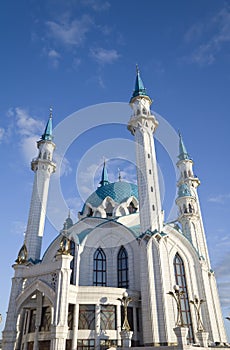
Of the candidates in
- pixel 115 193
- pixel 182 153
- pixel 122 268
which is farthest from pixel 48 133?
pixel 122 268

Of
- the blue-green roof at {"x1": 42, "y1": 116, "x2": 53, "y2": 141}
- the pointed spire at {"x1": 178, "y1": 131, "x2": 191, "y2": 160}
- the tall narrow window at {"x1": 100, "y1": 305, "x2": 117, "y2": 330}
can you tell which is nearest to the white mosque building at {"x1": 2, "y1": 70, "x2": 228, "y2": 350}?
the tall narrow window at {"x1": 100, "y1": 305, "x2": 117, "y2": 330}

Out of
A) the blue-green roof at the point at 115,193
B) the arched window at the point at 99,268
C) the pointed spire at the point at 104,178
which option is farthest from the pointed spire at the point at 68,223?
the pointed spire at the point at 104,178

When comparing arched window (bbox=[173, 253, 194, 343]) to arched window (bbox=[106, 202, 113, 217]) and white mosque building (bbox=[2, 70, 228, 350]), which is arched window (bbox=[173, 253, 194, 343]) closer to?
white mosque building (bbox=[2, 70, 228, 350])

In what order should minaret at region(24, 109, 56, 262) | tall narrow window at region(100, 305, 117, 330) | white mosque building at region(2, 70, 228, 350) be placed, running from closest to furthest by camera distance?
white mosque building at region(2, 70, 228, 350) → tall narrow window at region(100, 305, 117, 330) → minaret at region(24, 109, 56, 262)

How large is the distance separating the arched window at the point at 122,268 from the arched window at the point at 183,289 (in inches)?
182

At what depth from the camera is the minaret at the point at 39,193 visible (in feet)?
103

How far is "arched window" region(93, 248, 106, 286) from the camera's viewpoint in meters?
27.4

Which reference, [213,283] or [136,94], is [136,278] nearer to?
[213,283]

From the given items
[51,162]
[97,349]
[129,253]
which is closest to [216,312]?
[129,253]

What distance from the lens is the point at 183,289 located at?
1054 inches

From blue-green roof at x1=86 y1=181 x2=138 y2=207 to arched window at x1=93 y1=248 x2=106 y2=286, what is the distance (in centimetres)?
871

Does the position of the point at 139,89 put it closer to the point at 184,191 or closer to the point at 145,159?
the point at 145,159

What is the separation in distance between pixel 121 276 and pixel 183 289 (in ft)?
19.0

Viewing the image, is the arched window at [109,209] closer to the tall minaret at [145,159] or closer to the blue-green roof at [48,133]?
the tall minaret at [145,159]
